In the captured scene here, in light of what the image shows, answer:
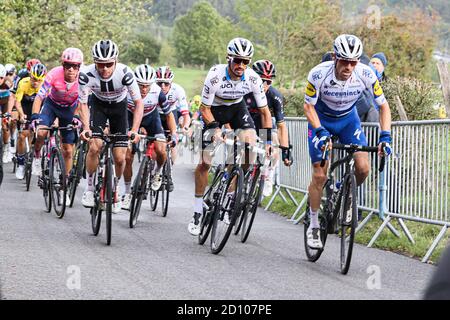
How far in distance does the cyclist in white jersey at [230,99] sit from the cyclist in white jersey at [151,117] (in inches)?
72.4

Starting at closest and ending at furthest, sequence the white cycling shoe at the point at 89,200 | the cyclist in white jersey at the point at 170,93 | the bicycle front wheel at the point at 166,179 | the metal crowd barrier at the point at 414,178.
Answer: the metal crowd barrier at the point at 414,178 < the white cycling shoe at the point at 89,200 < the bicycle front wheel at the point at 166,179 < the cyclist in white jersey at the point at 170,93

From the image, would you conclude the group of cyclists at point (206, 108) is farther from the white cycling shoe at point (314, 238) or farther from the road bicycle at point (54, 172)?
the road bicycle at point (54, 172)

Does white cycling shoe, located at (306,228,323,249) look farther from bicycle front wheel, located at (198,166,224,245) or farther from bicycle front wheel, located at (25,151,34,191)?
bicycle front wheel, located at (25,151,34,191)

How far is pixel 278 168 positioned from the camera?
15.0 m

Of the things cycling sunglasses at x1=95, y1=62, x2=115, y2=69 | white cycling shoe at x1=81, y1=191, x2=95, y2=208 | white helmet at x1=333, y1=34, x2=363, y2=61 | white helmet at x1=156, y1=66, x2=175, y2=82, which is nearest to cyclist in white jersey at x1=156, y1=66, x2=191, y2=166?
white helmet at x1=156, y1=66, x2=175, y2=82

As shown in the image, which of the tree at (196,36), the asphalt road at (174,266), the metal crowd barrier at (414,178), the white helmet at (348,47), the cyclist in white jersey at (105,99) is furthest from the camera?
the tree at (196,36)

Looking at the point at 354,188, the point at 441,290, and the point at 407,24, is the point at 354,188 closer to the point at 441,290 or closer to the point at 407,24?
the point at 441,290

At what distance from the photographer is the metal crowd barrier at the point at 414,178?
9.18m

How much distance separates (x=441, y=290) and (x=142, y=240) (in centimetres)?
766

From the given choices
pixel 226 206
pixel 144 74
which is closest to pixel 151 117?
pixel 144 74

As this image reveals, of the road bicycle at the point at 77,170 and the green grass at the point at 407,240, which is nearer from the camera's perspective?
the green grass at the point at 407,240

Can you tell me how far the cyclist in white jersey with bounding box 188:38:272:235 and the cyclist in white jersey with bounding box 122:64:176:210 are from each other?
1.84 meters

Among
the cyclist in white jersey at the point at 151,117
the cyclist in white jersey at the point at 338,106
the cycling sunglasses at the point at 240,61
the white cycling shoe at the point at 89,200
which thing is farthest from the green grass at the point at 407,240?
the white cycling shoe at the point at 89,200

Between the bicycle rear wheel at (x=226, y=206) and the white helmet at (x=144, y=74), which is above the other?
the white helmet at (x=144, y=74)
